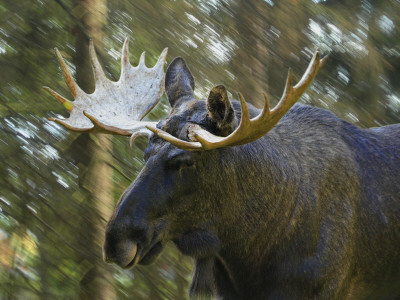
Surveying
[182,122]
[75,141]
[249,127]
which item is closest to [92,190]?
[75,141]

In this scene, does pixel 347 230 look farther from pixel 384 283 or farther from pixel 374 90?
pixel 374 90

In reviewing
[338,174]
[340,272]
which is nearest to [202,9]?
[338,174]

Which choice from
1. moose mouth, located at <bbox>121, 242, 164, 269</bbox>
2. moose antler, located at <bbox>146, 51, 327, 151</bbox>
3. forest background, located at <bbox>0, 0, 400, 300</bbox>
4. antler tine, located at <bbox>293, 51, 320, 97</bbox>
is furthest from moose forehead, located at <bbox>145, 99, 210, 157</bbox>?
forest background, located at <bbox>0, 0, 400, 300</bbox>

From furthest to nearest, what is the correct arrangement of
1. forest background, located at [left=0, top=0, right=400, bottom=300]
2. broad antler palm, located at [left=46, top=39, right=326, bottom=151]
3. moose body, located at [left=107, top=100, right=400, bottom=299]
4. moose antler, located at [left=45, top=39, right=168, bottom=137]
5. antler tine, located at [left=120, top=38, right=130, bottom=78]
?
1. forest background, located at [left=0, top=0, right=400, bottom=300]
2. antler tine, located at [left=120, top=38, right=130, bottom=78]
3. moose antler, located at [left=45, top=39, right=168, bottom=137]
4. moose body, located at [left=107, top=100, right=400, bottom=299]
5. broad antler palm, located at [left=46, top=39, right=326, bottom=151]

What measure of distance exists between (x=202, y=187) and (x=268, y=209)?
15.4 inches

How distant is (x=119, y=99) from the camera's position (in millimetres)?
4258

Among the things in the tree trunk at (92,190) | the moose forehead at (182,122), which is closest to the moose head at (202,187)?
the moose forehead at (182,122)

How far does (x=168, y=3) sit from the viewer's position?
6410 mm

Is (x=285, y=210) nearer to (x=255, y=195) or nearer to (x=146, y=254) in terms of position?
(x=255, y=195)

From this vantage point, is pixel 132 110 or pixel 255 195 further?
pixel 132 110

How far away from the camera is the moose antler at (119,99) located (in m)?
3.96

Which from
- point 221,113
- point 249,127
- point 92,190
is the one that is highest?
point 249,127

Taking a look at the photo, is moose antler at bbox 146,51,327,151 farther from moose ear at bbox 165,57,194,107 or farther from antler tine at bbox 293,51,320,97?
moose ear at bbox 165,57,194,107

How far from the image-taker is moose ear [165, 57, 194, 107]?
4031mm
